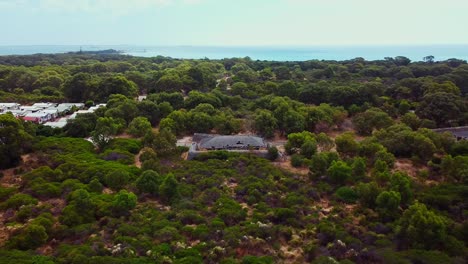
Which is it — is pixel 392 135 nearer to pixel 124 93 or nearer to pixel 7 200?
pixel 7 200

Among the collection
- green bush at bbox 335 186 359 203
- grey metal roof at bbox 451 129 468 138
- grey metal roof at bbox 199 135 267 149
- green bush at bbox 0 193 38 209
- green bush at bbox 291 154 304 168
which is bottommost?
green bush at bbox 0 193 38 209

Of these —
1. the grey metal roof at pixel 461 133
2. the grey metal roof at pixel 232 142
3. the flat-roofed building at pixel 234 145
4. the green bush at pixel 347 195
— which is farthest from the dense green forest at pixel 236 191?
the grey metal roof at pixel 461 133

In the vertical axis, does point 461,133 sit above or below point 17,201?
above

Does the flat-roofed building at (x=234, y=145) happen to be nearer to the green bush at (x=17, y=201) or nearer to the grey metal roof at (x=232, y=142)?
the grey metal roof at (x=232, y=142)

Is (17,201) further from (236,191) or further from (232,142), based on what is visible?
(232,142)

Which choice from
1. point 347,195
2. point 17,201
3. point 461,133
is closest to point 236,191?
point 347,195

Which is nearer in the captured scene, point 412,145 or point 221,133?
point 412,145

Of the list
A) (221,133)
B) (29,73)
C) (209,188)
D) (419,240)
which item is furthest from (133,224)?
(29,73)

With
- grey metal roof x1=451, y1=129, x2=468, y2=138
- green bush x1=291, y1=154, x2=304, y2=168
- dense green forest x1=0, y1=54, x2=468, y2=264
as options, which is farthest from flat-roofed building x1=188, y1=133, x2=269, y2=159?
grey metal roof x1=451, y1=129, x2=468, y2=138

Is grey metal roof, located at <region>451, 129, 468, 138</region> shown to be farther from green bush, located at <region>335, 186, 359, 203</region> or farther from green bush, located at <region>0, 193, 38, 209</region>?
green bush, located at <region>0, 193, 38, 209</region>
